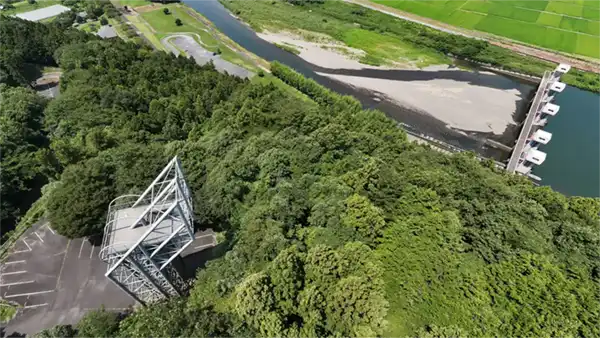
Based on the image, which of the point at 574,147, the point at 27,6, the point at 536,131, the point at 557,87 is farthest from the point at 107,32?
the point at 574,147

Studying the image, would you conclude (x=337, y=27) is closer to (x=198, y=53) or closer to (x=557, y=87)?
(x=198, y=53)

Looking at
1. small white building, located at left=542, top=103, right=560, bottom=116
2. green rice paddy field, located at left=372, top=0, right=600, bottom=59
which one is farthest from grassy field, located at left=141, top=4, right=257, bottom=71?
small white building, located at left=542, top=103, right=560, bottom=116

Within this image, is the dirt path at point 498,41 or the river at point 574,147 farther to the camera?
the dirt path at point 498,41

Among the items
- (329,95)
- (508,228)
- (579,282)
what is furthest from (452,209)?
(329,95)

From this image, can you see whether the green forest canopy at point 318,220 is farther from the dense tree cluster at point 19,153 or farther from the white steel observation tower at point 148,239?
the white steel observation tower at point 148,239

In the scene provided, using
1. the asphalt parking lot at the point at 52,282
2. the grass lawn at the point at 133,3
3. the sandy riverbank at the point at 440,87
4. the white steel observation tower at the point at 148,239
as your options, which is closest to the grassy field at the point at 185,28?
the grass lawn at the point at 133,3

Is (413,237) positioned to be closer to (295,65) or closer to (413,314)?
(413,314)
